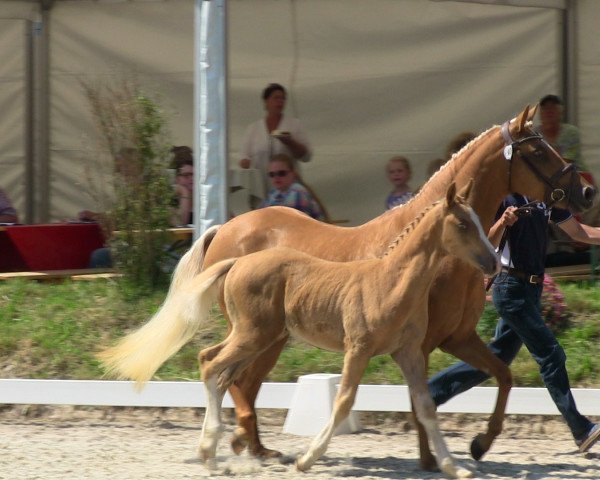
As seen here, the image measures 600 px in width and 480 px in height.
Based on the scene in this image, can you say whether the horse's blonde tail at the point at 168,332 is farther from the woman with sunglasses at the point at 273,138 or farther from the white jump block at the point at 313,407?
the woman with sunglasses at the point at 273,138

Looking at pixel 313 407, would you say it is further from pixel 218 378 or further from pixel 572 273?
pixel 572 273

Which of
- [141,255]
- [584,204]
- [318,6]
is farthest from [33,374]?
[318,6]

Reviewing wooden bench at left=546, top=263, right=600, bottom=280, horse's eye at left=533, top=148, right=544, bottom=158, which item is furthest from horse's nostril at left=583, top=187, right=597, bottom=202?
wooden bench at left=546, top=263, right=600, bottom=280

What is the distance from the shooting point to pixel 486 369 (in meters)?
6.41

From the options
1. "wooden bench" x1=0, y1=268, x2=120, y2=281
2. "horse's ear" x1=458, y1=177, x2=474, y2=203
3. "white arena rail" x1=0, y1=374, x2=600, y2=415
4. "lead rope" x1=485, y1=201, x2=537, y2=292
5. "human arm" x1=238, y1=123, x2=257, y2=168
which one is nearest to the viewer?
"horse's ear" x1=458, y1=177, x2=474, y2=203

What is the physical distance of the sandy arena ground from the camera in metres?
6.21

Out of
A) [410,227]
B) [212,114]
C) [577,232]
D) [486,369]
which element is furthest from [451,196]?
[212,114]

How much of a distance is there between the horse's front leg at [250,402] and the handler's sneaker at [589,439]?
1632 mm

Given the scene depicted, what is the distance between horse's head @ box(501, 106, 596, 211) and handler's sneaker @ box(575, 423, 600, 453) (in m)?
1.23

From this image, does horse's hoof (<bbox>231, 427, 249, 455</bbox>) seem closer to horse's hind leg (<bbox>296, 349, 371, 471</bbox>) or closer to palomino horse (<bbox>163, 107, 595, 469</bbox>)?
palomino horse (<bbox>163, 107, 595, 469</bbox>)

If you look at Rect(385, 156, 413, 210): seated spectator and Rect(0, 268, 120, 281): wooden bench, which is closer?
Rect(0, 268, 120, 281): wooden bench

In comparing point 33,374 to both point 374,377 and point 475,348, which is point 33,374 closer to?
point 374,377

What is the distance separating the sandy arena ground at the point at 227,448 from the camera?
20.4ft

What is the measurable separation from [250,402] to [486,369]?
1.30 metres
